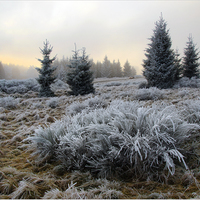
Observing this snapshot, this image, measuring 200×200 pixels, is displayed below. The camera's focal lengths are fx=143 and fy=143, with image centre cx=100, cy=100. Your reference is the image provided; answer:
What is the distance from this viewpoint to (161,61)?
524 inches

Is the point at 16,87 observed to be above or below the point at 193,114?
→ above

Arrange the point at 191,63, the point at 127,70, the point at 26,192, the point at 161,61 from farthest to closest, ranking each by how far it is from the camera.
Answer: the point at 127,70 → the point at 191,63 → the point at 161,61 → the point at 26,192

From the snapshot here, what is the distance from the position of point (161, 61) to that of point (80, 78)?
790 centimetres

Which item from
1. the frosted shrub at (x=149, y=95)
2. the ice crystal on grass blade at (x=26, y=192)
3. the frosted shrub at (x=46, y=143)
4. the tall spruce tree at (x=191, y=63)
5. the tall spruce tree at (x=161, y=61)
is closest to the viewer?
the ice crystal on grass blade at (x=26, y=192)

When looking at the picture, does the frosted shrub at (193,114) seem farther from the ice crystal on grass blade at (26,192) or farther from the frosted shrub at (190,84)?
the frosted shrub at (190,84)

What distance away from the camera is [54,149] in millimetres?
2025

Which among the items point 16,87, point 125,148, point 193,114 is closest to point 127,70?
point 16,87

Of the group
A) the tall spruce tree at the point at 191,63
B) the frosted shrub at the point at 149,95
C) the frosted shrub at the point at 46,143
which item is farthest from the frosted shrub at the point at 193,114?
the tall spruce tree at the point at 191,63

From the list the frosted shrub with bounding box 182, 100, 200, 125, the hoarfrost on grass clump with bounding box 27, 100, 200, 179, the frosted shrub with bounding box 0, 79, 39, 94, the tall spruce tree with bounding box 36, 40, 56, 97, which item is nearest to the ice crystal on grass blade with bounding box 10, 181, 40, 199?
the hoarfrost on grass clump with bounding box 27, 100, 200, 179

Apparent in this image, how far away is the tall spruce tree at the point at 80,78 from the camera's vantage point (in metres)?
10.7

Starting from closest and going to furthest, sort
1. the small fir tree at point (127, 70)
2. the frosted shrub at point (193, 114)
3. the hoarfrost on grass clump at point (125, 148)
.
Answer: the hoarfrost on grass clump at point (125, 148)
the frosted shrub at point (193, 114)
the small fir tree at point (127, 70)

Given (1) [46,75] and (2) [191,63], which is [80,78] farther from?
(2) [191,63]

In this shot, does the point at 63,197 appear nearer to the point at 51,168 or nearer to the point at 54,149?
the point at 51,168

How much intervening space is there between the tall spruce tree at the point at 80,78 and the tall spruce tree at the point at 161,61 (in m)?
5.94
